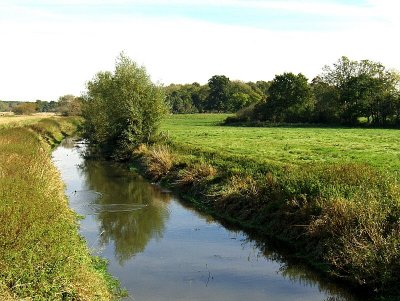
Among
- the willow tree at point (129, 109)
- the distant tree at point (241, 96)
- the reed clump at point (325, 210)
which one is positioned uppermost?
the distant tree at point (241, 96)

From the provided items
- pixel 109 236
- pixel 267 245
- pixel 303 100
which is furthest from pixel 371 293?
pixel 303 100

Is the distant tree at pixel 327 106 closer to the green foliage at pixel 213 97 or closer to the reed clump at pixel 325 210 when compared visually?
the green foliage at pixel 213 97

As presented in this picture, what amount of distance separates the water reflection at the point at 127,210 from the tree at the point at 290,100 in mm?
49700

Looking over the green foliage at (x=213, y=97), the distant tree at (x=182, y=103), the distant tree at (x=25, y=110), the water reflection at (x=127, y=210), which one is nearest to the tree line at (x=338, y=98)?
the water reflection at (x=127, y=210)

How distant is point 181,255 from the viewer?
16531 mm

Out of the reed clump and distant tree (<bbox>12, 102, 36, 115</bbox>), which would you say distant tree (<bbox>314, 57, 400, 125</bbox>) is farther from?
distant tree (<bbox>12, 102, 36, 115</bbox>)

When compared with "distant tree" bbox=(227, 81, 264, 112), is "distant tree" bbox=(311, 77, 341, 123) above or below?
below

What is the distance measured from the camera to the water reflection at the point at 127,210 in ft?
60.3

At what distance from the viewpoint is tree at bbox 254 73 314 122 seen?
7925 centimetres

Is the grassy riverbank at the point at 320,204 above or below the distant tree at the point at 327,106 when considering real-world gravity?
below

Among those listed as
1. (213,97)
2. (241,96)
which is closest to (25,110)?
(213,97)

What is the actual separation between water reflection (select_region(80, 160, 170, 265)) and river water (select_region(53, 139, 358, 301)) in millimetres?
38

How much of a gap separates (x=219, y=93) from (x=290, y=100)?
61806 millimetres

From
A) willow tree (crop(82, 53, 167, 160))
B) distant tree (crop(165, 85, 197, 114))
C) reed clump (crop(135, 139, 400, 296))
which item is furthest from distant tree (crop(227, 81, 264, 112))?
reed clump (crop(135, 139, 400, 296))
